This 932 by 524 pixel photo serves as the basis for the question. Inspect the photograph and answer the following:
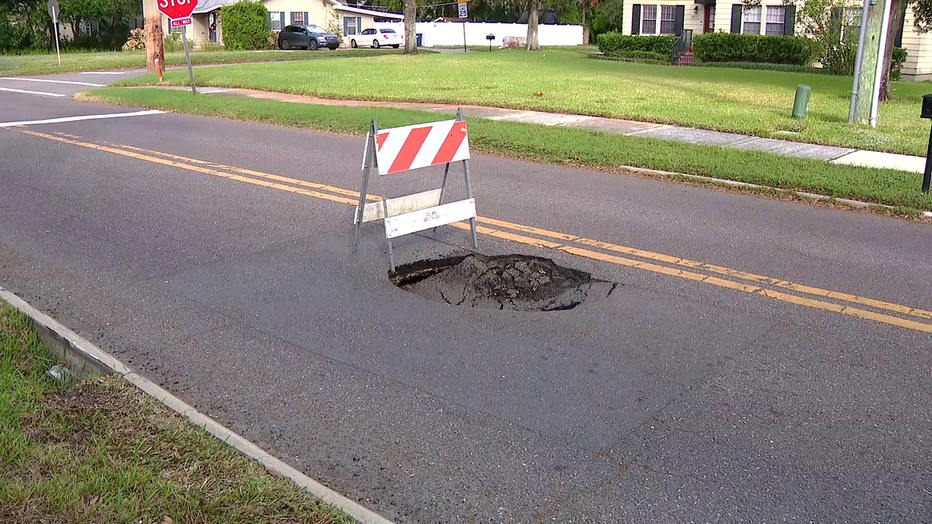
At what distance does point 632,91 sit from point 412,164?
49.8 ft

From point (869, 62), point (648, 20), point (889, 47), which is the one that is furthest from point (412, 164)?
point (648, 20)

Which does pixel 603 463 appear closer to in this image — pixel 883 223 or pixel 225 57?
pixel 883 223

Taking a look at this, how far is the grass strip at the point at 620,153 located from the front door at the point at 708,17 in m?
29.2

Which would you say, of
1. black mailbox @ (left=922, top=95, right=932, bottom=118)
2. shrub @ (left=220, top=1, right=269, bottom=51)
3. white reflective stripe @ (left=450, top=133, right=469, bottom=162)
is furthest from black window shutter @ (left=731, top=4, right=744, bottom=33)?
white reflective stripe @ (left=450, top=133, right=469, bottom=162)

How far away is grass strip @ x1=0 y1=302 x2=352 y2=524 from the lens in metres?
3.41

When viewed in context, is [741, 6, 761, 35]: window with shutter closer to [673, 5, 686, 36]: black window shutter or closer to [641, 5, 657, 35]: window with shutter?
[673, 5, 686, 36]: black window shutter

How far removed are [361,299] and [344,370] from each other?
1.29 meters

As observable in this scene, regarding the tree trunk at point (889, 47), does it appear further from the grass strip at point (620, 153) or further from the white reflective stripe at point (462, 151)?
the white reflective stripe at point (462, 151)

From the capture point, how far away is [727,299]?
6191mm

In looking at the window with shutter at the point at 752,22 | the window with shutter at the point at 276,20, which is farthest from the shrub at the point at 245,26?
the window with shutter at the point at 752,22

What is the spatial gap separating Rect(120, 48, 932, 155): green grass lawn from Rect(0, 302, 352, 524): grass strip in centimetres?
1156

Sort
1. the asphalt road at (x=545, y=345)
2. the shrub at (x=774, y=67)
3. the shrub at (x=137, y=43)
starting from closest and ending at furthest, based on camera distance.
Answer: the asphalt road at (x=545, y=345) → the shrub at (x=774, y=67) → the shrub at (x=137, y=43)

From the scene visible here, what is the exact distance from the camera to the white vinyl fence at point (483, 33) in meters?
64.8

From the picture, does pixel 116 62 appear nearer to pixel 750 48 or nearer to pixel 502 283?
pixel 750 48
